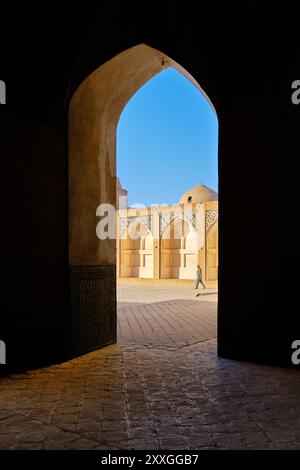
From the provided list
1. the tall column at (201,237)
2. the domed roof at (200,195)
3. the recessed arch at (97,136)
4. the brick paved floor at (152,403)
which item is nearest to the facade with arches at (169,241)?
the tall column at (201,237)

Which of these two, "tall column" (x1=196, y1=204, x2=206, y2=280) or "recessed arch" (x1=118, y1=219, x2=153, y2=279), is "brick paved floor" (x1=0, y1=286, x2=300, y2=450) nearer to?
"tall column" (x1=196, y1=204, x2=206, y2=280)

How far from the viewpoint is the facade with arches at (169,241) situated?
23.5 meters

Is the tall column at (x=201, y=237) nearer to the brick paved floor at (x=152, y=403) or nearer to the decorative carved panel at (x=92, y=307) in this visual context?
the decorative carved panel at (x=92, y=307)

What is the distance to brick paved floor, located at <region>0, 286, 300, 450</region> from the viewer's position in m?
2.89

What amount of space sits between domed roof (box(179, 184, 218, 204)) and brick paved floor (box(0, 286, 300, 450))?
78.6 feet

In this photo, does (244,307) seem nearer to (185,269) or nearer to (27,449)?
(27,449)

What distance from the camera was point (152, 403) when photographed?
3664mm

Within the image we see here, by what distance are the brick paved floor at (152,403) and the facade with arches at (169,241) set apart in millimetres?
17755

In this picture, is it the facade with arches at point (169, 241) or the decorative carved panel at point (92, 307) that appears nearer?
the decorative carved panel at point (92, 307)

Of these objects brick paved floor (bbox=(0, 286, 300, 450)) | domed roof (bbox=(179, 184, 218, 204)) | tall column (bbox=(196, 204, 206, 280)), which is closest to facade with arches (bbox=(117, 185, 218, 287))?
tall column (bbox=(196, 204, 206, 280))

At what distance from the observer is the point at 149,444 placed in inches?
110

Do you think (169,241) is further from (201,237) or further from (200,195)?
(200,195)

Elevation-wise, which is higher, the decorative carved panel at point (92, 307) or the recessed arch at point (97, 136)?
the recessed arch at point (97, 136)

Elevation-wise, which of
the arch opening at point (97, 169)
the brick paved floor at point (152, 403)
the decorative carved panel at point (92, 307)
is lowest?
the brick paved floor at point (152, 403)
